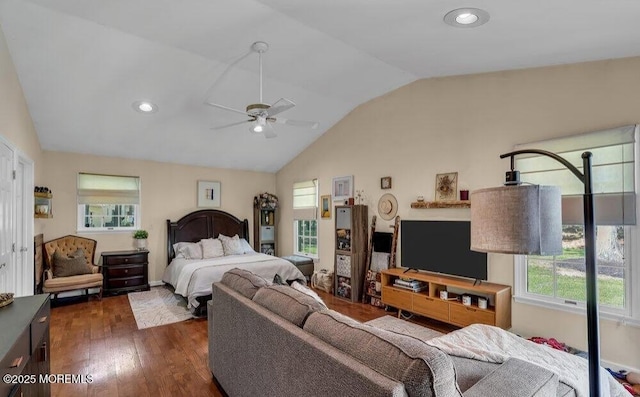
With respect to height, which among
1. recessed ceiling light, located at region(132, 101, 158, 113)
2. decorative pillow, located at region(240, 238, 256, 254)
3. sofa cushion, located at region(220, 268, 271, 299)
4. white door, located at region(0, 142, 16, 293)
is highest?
recessed ceiling light, located at region(132, 101, 158, 113)

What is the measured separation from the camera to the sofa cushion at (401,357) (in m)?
1.05

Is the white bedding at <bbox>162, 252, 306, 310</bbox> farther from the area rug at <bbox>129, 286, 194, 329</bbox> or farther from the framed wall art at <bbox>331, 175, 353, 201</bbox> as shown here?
the framed wall art at <bbox>331, 175, 353, 201</bbox>

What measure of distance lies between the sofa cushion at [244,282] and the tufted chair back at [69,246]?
393 cm

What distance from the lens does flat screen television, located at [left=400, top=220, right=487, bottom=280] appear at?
3768 millimetres

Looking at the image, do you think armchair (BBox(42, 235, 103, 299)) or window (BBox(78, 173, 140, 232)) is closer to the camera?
armchair (BBox(42, 235, 103, 299))

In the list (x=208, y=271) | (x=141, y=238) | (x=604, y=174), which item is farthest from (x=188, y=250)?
(x=604, y=174)

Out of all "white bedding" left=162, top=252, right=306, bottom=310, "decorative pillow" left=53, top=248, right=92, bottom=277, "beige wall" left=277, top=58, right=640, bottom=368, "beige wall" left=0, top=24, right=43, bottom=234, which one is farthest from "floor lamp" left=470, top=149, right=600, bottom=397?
"decorative pillow" left=53, top=248, right=92, bottom=277

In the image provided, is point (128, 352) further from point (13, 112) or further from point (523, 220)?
point (523, 220)

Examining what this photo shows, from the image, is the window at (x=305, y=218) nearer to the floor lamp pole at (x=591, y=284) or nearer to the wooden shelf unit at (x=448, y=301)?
the wooden shelf unit at (x=448, y=301)

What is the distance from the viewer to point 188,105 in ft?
14.5

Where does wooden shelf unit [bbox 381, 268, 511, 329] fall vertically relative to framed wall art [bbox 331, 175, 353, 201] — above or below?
below

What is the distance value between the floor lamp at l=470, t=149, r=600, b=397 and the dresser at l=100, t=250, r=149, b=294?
18.6 ft

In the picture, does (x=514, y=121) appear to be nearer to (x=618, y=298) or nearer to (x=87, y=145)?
(x=618, y=298)

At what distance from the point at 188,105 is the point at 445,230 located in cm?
379
